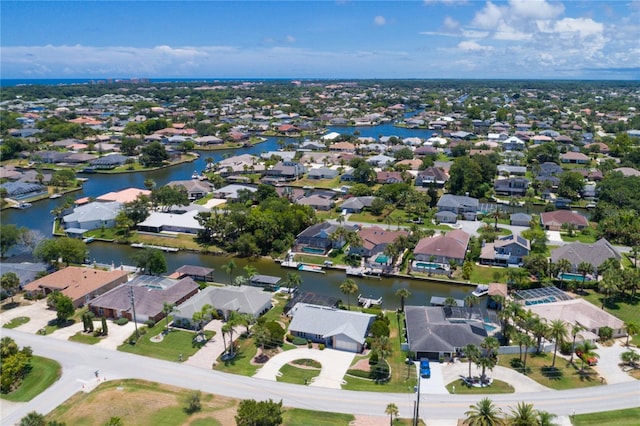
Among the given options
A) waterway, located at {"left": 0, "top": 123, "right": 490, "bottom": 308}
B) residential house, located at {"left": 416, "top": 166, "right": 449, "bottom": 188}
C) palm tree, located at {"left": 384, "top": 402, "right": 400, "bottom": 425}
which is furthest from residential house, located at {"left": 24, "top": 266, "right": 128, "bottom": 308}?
residential house, located at {"left": 416, "top": 166, "right": 449, "bottom": 188}

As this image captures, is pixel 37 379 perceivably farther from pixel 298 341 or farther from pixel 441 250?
pixel 441 250

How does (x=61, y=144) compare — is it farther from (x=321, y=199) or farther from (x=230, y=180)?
(x=321, y=199)

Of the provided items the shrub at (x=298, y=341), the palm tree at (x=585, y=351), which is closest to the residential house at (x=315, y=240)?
the shrub at (x=298, y=341)

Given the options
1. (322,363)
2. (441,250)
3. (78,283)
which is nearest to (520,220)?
(441,250)

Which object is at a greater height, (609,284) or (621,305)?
(609,284)

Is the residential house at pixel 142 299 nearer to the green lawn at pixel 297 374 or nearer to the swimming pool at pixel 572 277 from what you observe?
the green lawn at pixel 297 374

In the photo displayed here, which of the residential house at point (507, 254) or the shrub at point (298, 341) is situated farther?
the residential house at point (507, 254)

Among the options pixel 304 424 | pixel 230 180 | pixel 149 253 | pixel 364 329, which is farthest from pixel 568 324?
pixel 230 180

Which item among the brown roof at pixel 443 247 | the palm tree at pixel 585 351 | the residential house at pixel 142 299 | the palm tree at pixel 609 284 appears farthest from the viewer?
the brown roof at pixel 443 247
